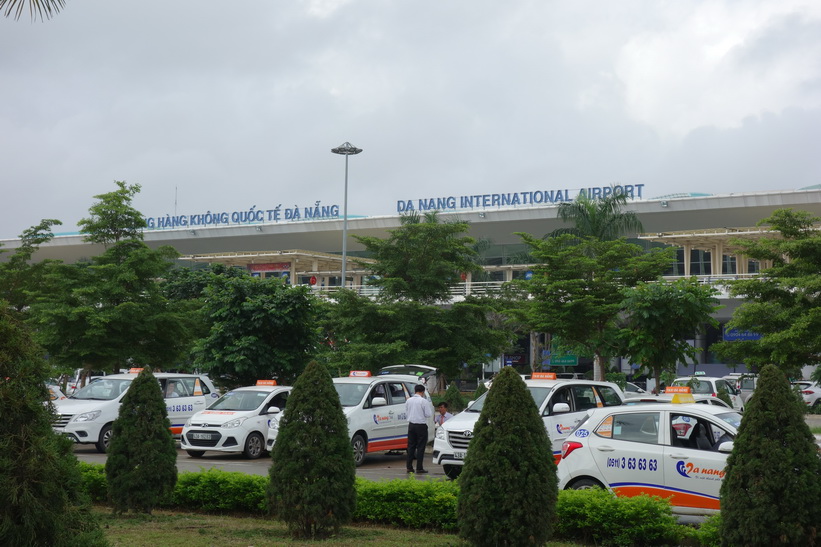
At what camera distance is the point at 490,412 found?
7680 mm

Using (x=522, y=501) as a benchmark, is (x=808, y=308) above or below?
above

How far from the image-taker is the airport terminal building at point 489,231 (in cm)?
5181

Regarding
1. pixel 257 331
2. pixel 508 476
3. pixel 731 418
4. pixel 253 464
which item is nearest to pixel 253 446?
pixel 253 464

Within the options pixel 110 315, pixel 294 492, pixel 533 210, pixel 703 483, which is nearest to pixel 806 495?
pixel 703 483

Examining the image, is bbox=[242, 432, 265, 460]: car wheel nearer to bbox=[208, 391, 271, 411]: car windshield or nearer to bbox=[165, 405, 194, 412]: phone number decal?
bbox=[208, 391, 271, 411]: car windshield

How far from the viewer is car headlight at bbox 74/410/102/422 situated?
754 inches

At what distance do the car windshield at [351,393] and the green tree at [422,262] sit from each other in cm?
900

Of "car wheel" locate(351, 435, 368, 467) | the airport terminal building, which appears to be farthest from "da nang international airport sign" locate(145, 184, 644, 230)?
"car wheel" locate(351, 435, 368, 467)

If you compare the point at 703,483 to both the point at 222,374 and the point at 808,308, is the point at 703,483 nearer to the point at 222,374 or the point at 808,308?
the point at 808,308

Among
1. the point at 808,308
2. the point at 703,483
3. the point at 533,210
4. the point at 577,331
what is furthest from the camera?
the point at 533,210

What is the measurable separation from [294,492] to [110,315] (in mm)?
18276

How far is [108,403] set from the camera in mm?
19656

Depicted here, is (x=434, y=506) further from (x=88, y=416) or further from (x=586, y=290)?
(x=586, y=290)

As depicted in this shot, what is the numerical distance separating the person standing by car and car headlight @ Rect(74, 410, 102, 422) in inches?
289
